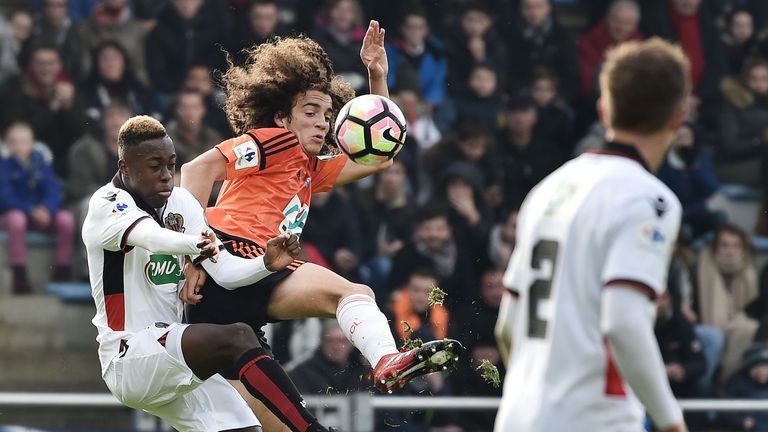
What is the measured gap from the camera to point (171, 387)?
5953mm

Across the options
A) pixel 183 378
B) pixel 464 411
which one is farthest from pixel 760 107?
pixel 183 378

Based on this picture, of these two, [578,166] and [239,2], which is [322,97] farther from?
[239,2]

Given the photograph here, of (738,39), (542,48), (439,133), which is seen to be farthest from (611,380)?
(738,39)

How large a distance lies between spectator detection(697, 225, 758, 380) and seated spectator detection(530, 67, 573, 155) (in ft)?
5.10

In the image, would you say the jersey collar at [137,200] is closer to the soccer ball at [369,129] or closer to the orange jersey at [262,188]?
the orange jersey at [262,188]

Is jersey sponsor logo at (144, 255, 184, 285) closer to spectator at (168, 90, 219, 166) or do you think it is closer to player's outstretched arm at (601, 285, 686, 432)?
player's outstretched arm at (601, 285, 686, 432)

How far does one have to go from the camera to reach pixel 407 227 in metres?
11.0

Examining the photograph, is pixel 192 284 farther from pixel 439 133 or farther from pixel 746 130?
pixel 746 130

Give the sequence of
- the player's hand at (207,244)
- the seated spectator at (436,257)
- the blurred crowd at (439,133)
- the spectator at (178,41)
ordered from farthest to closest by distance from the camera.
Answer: the spectator at (178,41)
the blurred crowd at (439,133)
the seated spectator at (436,257)
the player's hand at (207,244)

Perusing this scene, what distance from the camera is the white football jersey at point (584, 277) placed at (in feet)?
12.0

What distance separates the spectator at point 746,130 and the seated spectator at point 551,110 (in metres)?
1.53

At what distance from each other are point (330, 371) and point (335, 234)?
1.59 meters

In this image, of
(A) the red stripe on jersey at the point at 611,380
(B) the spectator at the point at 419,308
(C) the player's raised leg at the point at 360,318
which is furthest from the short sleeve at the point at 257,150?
(B) the spectator at the point at 419,308

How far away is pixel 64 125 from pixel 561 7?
488cm
